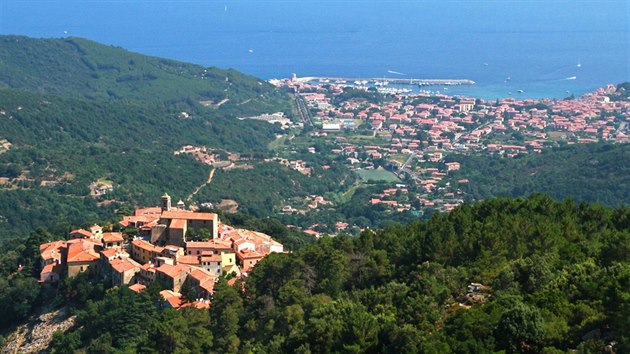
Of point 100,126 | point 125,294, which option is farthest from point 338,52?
point 125,294

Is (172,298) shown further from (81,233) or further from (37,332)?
(81,233)

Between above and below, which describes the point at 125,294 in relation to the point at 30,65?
below

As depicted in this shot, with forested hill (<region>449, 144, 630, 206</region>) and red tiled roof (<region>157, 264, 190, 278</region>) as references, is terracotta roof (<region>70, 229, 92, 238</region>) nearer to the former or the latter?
red tiled roof (<region>157, 264, 190, 278</region>)

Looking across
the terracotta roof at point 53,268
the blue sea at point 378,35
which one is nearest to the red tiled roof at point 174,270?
the terracotta roof at point 53,268

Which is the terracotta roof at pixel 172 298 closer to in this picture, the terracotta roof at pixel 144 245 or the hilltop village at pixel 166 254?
the hilltop village at pixel 166 254

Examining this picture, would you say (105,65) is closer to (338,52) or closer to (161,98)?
(161,98)
